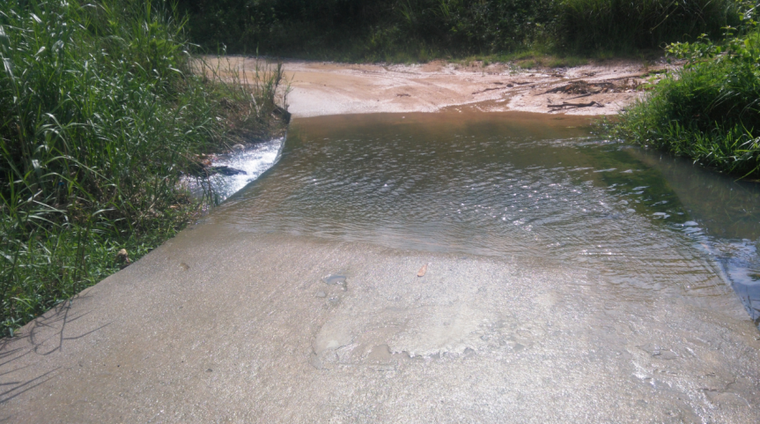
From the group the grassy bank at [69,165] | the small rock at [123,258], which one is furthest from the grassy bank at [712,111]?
the small rock at [123,258]

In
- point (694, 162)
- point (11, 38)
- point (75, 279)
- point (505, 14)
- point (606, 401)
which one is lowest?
point (75, 279)

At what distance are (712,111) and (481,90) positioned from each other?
430 centimetres

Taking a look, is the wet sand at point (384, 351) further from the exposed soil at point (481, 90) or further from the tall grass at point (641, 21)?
the tall grass at point (641, 21)

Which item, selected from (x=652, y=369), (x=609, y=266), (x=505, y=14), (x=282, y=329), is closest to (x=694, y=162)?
(x=609, y=266)

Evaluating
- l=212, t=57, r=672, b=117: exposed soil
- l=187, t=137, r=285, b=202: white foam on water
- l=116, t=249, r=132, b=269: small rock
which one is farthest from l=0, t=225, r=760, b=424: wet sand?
l=212, t=57, r=672, b=117: exposed soil

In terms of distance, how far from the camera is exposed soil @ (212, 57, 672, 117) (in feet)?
24.9

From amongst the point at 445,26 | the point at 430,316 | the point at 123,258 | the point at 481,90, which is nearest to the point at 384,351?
the point at 430,316

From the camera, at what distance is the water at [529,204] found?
311 cm

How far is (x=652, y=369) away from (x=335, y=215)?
8.48 feet

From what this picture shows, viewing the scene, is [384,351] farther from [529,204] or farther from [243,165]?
[243,165]

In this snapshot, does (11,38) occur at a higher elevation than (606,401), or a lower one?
higher

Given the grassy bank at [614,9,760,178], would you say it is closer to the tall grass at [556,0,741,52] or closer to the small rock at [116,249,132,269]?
the tall grass at [556,0,741,52]

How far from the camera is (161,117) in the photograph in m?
4.58

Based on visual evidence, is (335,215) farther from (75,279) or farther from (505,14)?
(505,14)
